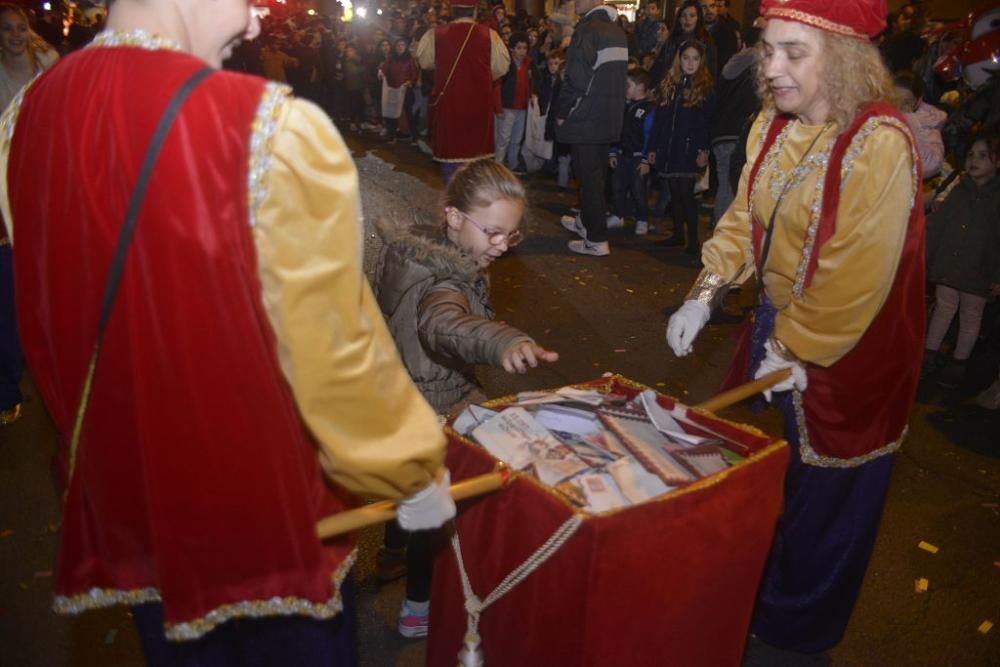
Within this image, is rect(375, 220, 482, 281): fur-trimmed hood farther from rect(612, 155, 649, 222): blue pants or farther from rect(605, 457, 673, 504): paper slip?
rect(612, 155, 649, 222): blue pants

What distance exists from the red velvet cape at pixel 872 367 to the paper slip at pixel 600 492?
0.97m

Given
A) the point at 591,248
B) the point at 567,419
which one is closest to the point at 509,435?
the point at 567,419

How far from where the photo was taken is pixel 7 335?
4375mm

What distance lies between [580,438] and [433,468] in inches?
28.9

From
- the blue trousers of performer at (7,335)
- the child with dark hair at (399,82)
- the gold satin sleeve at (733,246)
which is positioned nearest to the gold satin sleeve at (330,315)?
the gold satin sleeve at (733,246)

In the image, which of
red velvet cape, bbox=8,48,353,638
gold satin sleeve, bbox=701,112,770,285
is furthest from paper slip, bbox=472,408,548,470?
gold satin sleeve, bbox=701,112,770,285

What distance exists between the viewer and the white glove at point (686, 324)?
2.98 m

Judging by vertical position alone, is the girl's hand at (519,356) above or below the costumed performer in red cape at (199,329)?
below

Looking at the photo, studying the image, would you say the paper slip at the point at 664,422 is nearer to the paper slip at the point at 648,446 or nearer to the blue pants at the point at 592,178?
the paper slip at the point at 648,446

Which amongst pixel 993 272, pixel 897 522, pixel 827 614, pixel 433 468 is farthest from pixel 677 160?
pixel 433 468

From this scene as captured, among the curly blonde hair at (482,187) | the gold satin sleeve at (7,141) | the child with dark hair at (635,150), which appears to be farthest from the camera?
the child with dark hair at (635,150)

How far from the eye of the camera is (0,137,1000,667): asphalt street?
3055 millimetres

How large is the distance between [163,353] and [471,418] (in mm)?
1043

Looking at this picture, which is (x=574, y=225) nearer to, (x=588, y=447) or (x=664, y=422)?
(x=664, y=422)
